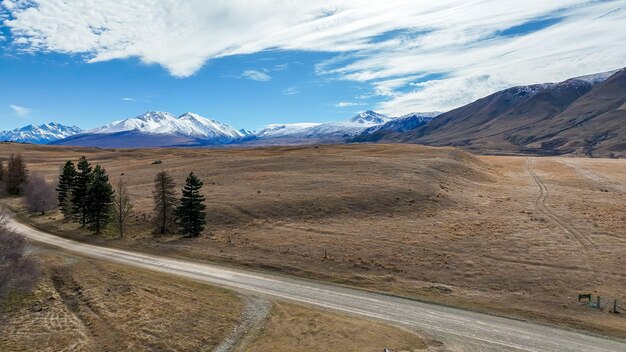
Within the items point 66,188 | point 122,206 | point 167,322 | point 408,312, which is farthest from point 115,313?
point 66,188

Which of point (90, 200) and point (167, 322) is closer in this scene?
point (167, 322)

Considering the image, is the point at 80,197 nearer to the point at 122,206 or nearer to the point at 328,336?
the point at 122,206

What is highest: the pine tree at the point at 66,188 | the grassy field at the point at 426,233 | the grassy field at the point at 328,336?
the pine tree at the point at 66,188

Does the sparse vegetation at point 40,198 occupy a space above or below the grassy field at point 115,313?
above

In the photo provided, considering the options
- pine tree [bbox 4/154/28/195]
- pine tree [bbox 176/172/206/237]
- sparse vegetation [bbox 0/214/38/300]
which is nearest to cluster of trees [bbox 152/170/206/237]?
pine tree [bbox 176/172/206/237]

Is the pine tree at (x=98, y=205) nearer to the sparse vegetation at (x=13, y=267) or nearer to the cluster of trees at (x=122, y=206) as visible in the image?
the cluster of trees at (x=122, y=206)

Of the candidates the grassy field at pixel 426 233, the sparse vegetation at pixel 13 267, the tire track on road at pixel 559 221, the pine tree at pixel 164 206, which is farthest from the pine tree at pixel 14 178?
the tire track on road at pixel 559 221

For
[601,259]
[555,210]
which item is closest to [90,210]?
[601,259]
